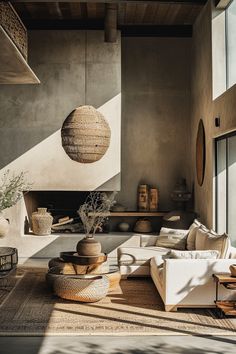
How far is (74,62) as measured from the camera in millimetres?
8086

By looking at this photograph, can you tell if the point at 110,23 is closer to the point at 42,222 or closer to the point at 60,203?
the point at 60,203

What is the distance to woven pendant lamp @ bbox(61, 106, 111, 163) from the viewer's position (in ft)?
17.6

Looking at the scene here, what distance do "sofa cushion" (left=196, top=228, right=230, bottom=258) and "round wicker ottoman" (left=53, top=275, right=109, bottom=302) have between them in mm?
1304

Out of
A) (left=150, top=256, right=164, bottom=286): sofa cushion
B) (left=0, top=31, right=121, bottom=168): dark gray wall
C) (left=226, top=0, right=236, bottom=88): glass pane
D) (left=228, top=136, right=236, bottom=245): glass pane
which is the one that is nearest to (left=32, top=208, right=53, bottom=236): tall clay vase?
(left=0, top=31, right=121, bottom=168): dark gray wall

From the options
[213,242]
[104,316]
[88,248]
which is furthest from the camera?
[88,248]

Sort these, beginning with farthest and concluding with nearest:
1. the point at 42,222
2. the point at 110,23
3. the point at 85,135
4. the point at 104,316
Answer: the point at 42,222, the point at 110,23, the point at 85,135, the point at 104,316

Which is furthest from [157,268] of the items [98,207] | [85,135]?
[98,207]

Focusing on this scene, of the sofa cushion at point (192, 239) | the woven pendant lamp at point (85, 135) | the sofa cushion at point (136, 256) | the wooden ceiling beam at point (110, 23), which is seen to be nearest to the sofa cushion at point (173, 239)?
the sofa cushion at point (192, 239)

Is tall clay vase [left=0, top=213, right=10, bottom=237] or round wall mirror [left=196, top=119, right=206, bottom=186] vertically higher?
round wall mirror [left=196, top=119, right=206, bottom=186]

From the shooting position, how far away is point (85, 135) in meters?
5.35

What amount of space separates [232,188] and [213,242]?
1.16 metres

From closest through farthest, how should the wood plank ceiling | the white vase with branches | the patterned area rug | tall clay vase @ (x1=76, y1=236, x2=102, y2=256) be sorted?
the patterned area rug, tall clay vase @ (x1=76, y1=236, x2=102, y2=256), the wood plank ceiling, the white vase with branches

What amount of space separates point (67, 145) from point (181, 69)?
159 inches

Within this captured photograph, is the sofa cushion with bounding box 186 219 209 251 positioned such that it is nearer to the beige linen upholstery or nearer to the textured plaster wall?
the textured plaster wall
